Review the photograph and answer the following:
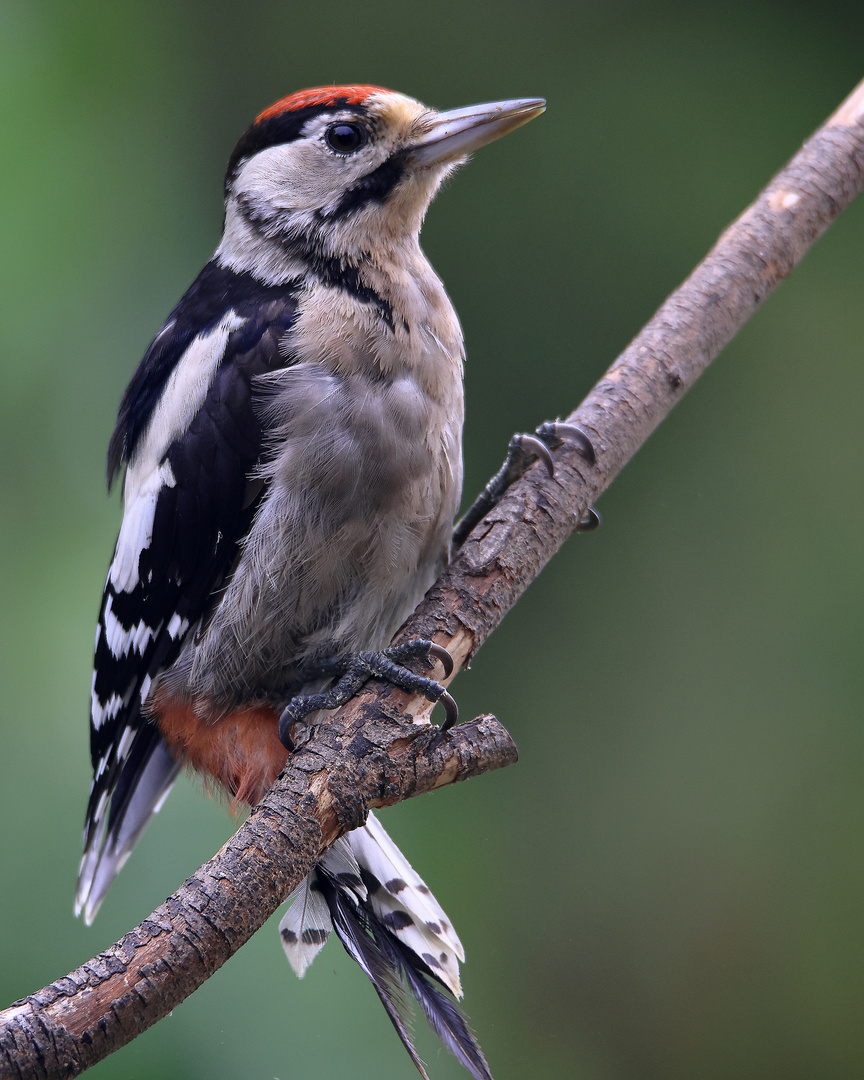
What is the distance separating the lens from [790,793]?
2178mm

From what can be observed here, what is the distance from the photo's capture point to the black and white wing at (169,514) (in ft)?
3.92

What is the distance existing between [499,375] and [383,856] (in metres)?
1.34

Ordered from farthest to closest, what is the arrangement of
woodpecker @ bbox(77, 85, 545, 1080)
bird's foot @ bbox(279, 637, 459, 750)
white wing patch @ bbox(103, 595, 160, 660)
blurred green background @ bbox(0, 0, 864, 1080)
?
blurred green background @ bbox(0, 0, 864, 1080) < white wing patch @ bbox(103, 595, 160, 660) < woodpecker @ bbox(77, 85, 545, 1080) < bird's foot @ bbox(279, 637, 459, 750)

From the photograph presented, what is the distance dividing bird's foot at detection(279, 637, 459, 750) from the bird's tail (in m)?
0.24

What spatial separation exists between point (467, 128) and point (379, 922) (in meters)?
1.06

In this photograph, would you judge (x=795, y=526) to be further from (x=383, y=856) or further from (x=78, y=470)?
(x=78, y=470)

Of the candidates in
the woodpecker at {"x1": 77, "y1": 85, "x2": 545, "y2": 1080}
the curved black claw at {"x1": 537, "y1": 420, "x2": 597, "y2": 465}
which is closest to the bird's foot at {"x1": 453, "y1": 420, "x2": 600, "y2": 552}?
the curved black claw at {"x1": 537, "y1": 420, "x2": 597, "y2": 465}

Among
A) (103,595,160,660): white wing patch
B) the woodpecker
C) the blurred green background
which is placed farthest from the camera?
the blurred green background

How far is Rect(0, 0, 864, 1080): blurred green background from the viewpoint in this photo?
196 cm

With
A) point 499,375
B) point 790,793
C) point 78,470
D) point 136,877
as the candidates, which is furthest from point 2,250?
point 790,793

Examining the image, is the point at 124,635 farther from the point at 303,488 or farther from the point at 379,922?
the point at 379,922

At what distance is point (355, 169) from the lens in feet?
4.24

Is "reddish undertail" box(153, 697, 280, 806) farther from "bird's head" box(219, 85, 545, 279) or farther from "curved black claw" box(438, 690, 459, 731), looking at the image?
"bird's head" box(219, 85, 545, 279)

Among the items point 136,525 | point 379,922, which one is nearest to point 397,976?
point 379,922
